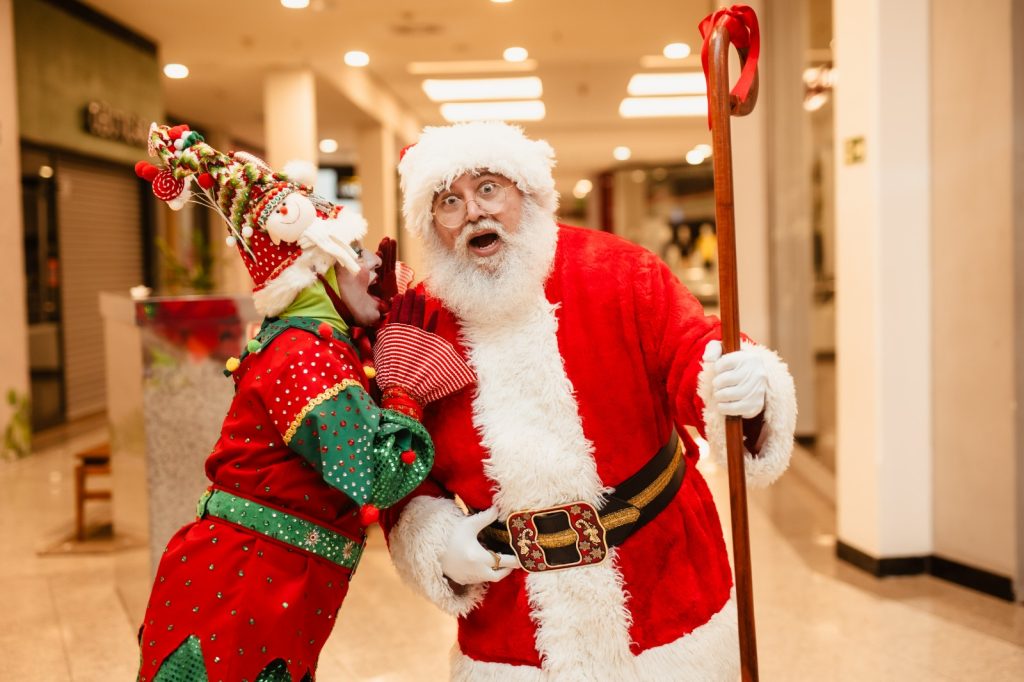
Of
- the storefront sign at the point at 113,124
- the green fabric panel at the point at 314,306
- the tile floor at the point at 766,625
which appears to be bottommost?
the tile floor at the point at 766,625

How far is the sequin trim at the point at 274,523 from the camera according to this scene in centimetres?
167

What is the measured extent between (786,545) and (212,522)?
3.34m

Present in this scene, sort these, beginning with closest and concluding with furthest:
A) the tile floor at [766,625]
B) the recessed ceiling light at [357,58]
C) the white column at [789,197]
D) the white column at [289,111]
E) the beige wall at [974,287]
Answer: the tile floor at [766,625]
the beige wall at [974,287]
the white column at [789,197]
the recessed ceiling light at [357,58]
the white column at [289,111]

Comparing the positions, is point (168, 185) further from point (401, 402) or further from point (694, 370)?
point (694, 370)

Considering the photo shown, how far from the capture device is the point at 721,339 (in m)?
1.62

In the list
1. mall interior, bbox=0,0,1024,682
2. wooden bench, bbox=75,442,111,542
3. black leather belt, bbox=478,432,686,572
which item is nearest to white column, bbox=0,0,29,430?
mall interior, bbox=0,0,1024,682

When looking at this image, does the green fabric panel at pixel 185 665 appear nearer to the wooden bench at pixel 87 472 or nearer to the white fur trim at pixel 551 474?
the white fur trim at pixel 551 474

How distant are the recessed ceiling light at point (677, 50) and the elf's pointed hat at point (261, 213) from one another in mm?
Answer: 8606

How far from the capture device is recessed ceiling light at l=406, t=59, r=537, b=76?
34.4 ft

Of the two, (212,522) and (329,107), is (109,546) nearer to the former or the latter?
(212,522)

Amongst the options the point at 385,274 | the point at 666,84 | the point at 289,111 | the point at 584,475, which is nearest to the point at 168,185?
the point at 385,274

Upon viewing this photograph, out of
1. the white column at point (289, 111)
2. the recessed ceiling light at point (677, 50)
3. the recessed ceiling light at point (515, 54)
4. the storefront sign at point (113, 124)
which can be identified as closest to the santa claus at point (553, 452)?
the storefront sign at point (113, 124)

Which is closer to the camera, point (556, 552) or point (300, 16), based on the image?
point (556, 552)

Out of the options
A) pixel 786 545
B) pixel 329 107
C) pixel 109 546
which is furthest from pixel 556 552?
pixel 329 107
